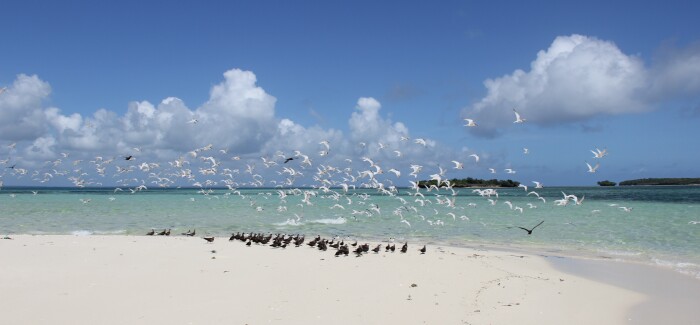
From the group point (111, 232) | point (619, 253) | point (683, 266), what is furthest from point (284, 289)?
point (111, 232)

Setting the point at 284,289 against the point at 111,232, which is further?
the point at 111,232

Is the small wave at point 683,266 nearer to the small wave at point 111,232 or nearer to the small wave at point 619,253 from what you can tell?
the small wave at point 619,253

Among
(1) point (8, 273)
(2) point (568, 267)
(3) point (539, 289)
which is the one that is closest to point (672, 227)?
(2) point (568, 267)

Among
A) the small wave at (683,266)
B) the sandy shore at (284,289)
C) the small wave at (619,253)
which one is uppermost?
the sandy shore at (284,289)

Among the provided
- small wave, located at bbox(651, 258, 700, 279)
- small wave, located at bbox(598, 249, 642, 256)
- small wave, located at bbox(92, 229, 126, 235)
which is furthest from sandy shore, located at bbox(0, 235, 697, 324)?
small wave, located at bbox(92, 229, 126, 235)

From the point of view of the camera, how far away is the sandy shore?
A: 930 cm

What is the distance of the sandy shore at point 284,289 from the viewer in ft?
30.5

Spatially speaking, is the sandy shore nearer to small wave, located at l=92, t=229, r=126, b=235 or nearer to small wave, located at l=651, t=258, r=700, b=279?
small wave, located at l=651, t=258, r=700, b=279

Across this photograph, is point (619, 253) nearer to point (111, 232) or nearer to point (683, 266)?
point (683, 266)

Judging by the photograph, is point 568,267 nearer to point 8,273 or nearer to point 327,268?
point 327,268

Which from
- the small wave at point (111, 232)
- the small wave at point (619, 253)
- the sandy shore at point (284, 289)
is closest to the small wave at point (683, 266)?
the small wave at point (619, 253)

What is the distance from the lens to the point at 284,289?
446 inches

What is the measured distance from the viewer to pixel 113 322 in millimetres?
8547

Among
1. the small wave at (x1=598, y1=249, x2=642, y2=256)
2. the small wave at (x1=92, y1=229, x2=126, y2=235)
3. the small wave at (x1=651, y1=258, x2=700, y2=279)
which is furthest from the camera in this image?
the small wave at (x1=92, y1=229, x2=126, y2=235)
